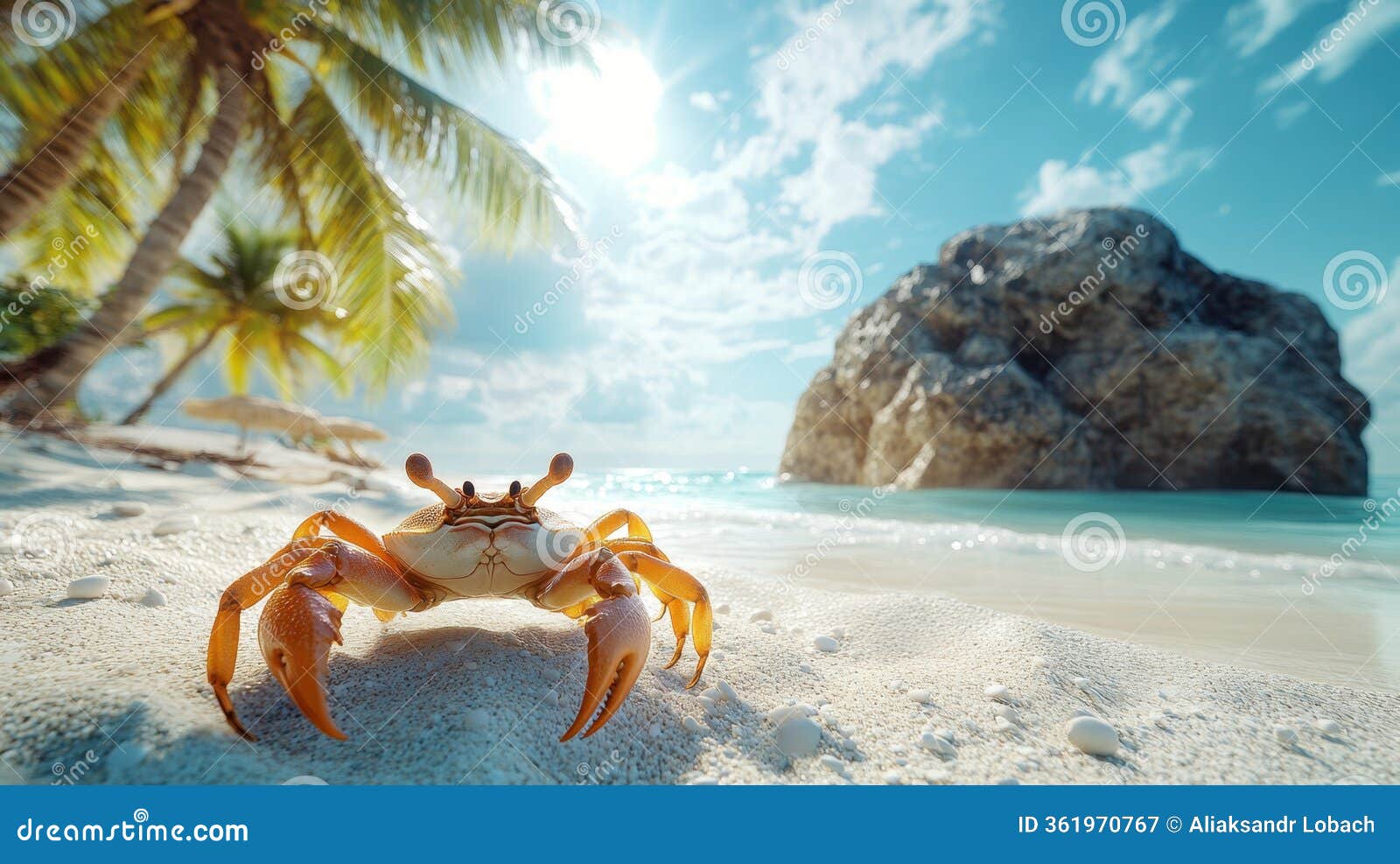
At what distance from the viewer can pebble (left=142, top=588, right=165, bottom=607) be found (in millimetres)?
2711

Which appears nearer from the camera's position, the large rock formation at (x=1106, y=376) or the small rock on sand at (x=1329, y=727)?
the small rock on sand at (x=1329, y=727)

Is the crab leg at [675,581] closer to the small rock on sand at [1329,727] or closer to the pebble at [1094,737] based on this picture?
the pebble at [1094,737]

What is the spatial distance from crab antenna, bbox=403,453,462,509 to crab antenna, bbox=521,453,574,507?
25 cm

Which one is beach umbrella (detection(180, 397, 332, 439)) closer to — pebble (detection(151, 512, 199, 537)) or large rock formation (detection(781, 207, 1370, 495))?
pebble (detection(151, 512, 199, 537))

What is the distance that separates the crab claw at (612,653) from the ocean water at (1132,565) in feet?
4.02

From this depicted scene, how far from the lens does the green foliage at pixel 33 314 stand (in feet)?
23.7

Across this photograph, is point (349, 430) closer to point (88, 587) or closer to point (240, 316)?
point (240, 316)

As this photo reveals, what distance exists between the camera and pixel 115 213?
856 cm

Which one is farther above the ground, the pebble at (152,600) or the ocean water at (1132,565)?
the ocean water at (1132,565)

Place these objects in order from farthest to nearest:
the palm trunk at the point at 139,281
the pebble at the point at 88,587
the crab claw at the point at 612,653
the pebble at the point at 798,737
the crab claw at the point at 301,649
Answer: the palm trunk at the point at 139,281 < the pebble at the point at 88,587 < the pebble at the point at 798,737 < the crab claw at the point at 612,653 < the crab claw at the point at 301,649

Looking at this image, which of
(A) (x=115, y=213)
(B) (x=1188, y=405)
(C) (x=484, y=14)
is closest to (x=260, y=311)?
(A) (x=115, y=213)

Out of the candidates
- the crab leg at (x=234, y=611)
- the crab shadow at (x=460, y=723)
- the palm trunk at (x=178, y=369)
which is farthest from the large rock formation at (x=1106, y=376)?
the palm trunk at (x=178, y=369)

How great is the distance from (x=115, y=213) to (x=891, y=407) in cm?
A: 2087

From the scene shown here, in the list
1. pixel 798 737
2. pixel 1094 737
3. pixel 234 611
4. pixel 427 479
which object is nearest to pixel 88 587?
pixel 234 611
